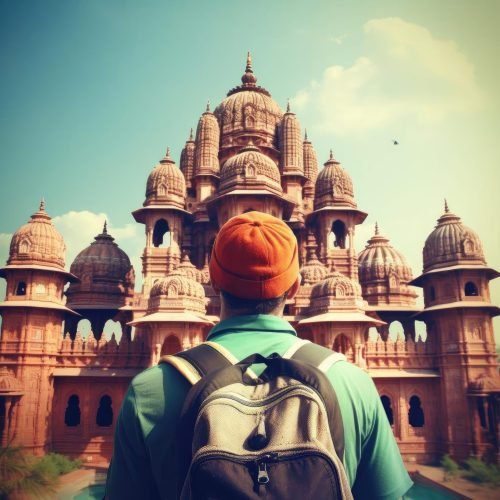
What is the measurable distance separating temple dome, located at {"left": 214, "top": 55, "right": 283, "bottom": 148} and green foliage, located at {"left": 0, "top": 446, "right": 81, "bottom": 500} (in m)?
17.1

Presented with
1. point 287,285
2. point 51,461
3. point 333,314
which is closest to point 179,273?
point 333,314

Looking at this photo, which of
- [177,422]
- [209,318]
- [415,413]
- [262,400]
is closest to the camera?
[262,400]

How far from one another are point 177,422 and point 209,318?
1681cm

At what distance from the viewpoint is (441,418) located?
1891cm

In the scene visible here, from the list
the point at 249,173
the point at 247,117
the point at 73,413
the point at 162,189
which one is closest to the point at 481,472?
the point at 249,173

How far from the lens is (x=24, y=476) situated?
1356cm

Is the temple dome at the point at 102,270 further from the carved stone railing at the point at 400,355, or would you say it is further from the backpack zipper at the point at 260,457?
the backpack zipper at the point at 260,457

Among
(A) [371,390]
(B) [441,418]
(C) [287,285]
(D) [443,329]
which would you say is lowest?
(B) [441,418]

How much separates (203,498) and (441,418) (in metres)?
20.1

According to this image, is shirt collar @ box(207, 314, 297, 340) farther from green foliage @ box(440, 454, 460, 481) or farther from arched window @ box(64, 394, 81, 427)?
arched window @ box(64, 394, 81, 427)

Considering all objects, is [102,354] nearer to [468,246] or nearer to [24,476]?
[24,476]

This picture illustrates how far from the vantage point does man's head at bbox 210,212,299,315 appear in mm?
1955

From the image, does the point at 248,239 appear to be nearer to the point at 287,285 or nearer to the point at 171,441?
the point at 287,285

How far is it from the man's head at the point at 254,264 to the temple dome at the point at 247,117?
2363cm
